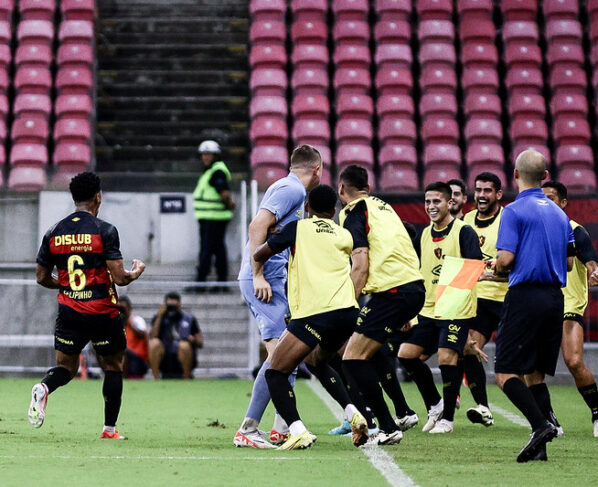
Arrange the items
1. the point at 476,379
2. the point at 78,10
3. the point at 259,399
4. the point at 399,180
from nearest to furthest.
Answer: the point at 259,399, the point at 476,379, the point at 399,180, the point at 78,10

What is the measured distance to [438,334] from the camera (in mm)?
8805

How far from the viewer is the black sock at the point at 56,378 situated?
23.5ft

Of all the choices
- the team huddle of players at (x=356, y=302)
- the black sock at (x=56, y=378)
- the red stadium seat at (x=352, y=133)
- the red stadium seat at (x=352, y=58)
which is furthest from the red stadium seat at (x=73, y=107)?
the black sock at (x=56, y=378)

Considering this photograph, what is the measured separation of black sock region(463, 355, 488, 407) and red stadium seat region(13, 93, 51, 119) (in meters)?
10.4

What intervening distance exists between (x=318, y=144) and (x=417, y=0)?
4160 mm

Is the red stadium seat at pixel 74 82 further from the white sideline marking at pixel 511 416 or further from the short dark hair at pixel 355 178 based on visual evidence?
the short dark hair at pixel 355 178

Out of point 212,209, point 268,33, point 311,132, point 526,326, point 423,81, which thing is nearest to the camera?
point 526,326

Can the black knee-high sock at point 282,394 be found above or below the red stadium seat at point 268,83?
below

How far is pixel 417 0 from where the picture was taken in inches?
763

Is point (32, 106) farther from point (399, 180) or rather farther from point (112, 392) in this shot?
point (112, 392)

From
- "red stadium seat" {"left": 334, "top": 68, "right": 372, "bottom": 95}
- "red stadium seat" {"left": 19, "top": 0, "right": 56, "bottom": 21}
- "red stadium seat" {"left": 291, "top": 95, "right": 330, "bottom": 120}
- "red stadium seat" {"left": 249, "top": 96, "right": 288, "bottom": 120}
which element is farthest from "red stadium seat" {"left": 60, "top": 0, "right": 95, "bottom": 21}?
"red stadium seat" {"left": 334, "top": 68, "right": 372, "bottom": 95}

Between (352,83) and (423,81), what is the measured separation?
3.93 feet

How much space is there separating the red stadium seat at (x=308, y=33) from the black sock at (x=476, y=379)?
1044 centimetres

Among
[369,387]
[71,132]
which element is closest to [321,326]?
[369,387]
